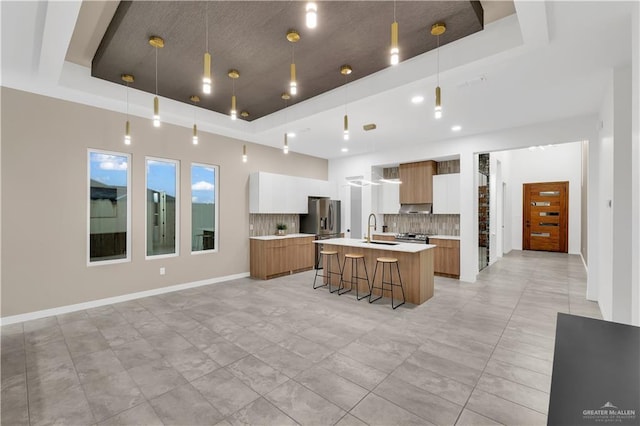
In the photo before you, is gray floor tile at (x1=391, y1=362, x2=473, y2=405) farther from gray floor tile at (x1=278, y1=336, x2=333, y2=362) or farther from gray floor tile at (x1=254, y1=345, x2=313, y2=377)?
gray floor tile at (x1=254, y1=345, x2=313, y2=377)

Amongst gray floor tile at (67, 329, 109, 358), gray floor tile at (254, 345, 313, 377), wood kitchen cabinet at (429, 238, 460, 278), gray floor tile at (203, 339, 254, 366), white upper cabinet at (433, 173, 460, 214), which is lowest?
gray floor tile at (67, 329, 109, 358)

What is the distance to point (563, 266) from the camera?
24.3ft

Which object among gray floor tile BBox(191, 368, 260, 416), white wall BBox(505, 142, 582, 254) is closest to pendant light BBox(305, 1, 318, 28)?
gray floor tile BBox(191, 368, 260, 416)

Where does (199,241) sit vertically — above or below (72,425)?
above

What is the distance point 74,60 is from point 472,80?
5.23 m

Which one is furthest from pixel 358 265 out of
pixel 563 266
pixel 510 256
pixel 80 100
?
pixel 510 256

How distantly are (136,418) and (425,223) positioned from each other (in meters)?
6.91

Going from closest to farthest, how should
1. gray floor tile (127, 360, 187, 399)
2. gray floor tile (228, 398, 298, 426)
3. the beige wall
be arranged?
gray floor tile (228, 398, 298, 426), gray floor tile (127, 360, 187, 399), the beige wall

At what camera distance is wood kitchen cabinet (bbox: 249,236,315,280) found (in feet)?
20.4

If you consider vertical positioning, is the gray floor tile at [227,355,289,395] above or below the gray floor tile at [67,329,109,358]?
above

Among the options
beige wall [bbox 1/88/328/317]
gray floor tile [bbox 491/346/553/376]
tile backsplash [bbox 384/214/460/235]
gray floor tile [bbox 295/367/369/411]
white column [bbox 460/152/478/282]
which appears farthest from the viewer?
tile backsplash [bbox 384/214/460/235]

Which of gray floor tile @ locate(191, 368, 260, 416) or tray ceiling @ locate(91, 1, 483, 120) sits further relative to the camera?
tray ceiling @ locate(91, 1, 483, 120)

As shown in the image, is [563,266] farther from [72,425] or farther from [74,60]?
[74,60]

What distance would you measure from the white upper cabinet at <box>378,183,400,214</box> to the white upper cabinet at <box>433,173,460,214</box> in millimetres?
1057
